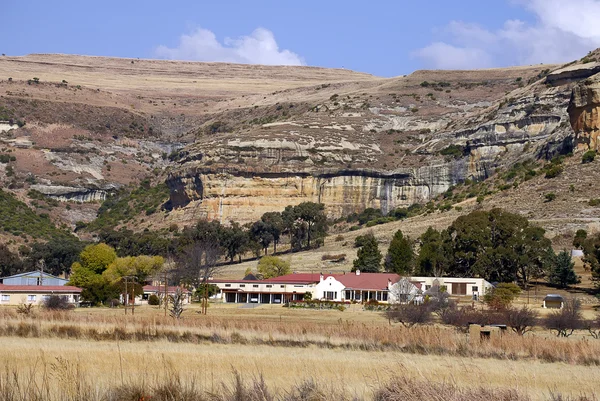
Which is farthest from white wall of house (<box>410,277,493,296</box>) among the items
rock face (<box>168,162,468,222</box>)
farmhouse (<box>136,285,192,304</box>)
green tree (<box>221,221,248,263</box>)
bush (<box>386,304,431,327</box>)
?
rock face (<box>168,162,468,222</box>)

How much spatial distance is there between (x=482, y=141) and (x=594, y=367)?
102 metres

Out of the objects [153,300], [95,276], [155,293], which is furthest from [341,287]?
[95,276]

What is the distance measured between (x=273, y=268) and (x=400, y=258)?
12283 millimetres

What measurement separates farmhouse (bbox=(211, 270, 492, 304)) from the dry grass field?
110 feet

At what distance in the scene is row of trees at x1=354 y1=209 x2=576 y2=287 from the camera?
70.9 metres

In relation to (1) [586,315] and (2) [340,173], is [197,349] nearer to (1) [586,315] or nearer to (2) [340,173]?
(1) [586,315]

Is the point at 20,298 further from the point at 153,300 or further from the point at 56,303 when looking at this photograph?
the point at 56,303

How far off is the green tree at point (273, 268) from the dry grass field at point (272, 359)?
46186 mm

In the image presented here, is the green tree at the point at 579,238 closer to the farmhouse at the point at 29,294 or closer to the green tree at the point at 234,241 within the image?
the green tree at the point at 234,241

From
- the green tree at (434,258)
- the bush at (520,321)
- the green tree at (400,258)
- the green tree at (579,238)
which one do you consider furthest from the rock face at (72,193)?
the bush at (520,321)

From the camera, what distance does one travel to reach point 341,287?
70.4 meters

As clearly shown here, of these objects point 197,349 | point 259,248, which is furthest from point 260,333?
point 259,248

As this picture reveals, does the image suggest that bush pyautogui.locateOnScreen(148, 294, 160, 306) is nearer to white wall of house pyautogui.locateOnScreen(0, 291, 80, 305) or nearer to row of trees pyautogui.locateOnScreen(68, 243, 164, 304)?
row of trees pyautogui.locateOnScreen(68, 243, 164, 304)

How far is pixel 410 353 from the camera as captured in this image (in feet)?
94.9
